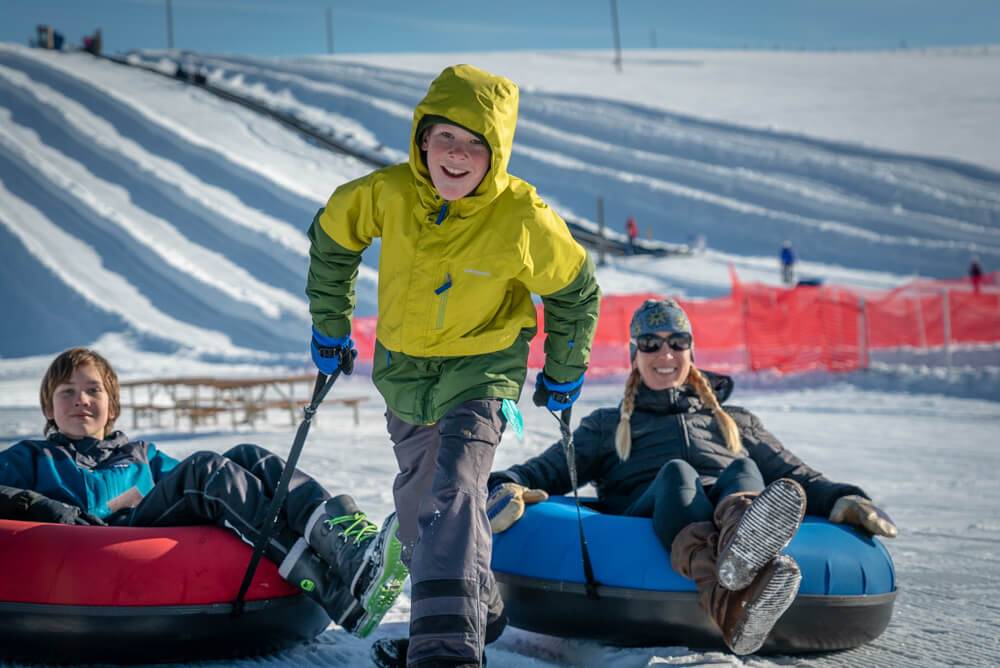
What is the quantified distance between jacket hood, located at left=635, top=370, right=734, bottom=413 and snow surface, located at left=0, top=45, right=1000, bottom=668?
896 mm

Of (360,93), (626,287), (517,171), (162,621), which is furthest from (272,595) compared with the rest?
(360,93)

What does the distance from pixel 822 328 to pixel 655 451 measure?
1206cm

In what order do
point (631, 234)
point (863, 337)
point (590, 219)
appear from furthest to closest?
point (590, 219) < point (631, 234) < point (863, 337)

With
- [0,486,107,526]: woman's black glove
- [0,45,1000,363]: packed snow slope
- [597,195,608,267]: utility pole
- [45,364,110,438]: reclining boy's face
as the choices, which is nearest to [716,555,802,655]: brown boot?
[0,486,107,526]: woman's black glove

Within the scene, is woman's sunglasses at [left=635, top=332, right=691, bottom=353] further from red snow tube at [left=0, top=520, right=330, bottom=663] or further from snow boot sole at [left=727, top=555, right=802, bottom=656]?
red snow tube at [left=0, top=520, right=330, bottom=663]

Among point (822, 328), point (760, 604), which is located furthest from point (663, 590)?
point (822, 328)

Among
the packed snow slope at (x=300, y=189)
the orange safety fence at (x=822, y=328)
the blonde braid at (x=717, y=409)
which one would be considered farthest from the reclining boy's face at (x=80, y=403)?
the packed snow slope at (x=300, y=189)

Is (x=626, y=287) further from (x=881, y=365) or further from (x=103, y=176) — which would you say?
(x=103, y=176)

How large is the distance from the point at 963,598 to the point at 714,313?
1212 centimetres

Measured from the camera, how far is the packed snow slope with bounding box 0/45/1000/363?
882 inches

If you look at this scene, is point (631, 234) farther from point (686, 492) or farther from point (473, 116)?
point (473, 116)

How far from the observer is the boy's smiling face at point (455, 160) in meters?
2.67

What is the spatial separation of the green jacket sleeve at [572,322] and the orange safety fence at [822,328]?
11948mm

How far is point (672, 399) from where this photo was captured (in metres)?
3.77
